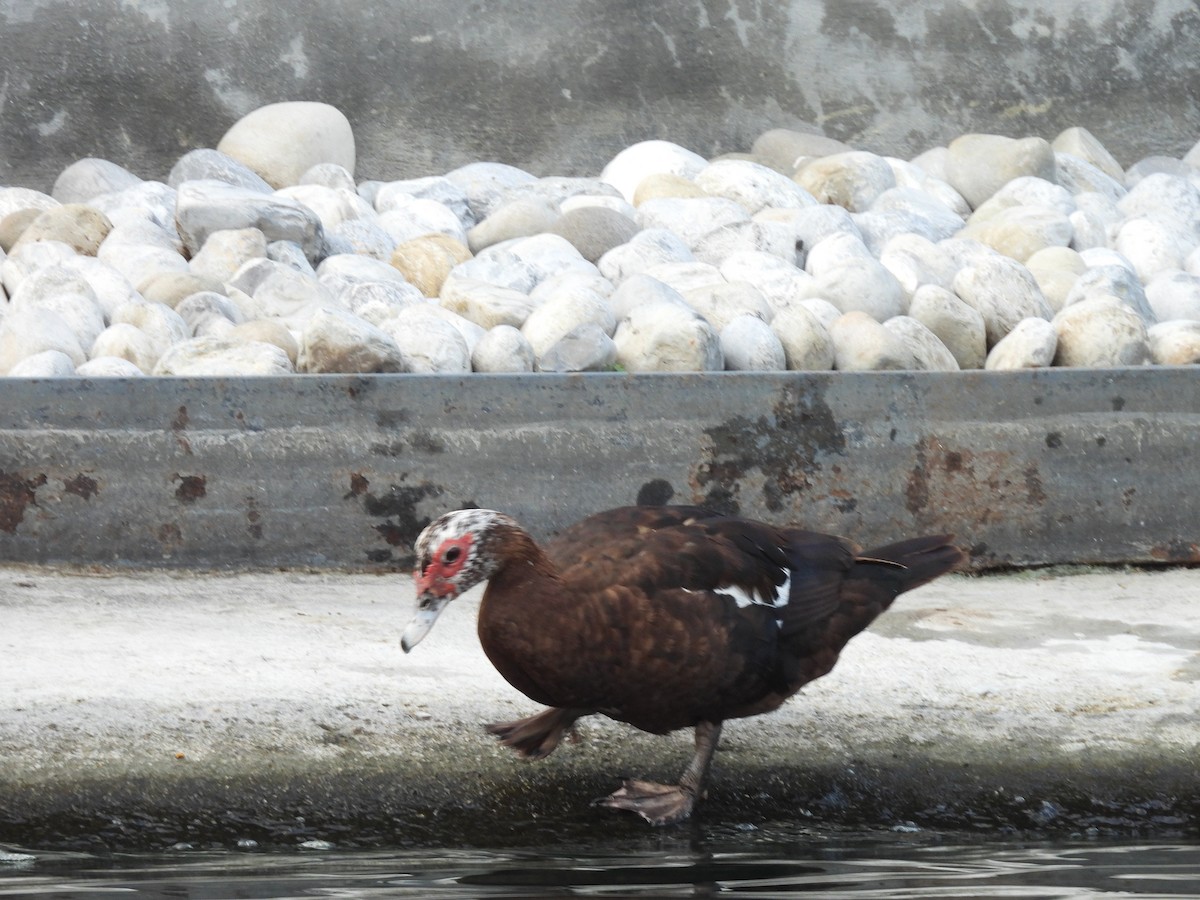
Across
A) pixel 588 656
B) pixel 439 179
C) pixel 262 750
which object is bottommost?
pixel 262 750

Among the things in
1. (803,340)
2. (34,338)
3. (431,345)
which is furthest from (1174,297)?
(34,338)

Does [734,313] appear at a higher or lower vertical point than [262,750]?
higher

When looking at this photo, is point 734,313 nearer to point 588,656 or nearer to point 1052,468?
point 1052,468

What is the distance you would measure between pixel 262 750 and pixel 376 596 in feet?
4.25

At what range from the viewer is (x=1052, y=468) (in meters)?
4.69

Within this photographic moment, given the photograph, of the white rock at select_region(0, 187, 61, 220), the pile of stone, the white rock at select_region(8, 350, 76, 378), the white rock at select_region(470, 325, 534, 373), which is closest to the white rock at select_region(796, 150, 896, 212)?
the pile of stone

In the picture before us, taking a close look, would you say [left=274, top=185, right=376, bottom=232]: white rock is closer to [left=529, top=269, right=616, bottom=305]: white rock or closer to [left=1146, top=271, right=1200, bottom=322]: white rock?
[left=529, top=269, right=616, bottom=305]: white rock

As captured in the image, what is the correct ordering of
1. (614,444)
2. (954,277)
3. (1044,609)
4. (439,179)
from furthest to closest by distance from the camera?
(439,179)
(954,277)
(614,444)
(1044,609)

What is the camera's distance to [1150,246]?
6.65m

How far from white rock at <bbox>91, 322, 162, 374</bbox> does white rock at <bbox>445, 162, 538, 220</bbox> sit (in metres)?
2.28

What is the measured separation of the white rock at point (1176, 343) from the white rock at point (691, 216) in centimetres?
185

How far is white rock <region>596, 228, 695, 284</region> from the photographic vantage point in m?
5.95

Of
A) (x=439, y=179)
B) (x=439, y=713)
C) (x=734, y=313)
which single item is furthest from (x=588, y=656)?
(x=439, y=179)

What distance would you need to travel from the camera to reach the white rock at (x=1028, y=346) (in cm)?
521
